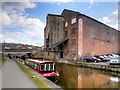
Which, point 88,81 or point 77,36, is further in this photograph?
point 77,36

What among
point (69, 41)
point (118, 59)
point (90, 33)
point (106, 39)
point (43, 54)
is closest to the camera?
point (118, 59)

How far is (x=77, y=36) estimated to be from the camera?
192ft

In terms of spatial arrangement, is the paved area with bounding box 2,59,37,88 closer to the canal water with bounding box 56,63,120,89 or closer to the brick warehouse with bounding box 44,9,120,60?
the canal water with bounding box 56,63,120,89

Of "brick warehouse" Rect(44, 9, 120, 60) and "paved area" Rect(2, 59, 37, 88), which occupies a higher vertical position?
"brick warehouse" Rect(44, 9, 120, 60)

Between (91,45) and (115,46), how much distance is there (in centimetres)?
2011

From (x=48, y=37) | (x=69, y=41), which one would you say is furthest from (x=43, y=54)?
(x=69, y=41)

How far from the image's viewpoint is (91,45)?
60031 millimetres

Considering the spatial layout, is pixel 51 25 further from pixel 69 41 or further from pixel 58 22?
pixel 69 41

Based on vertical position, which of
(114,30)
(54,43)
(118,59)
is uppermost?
(114,30)

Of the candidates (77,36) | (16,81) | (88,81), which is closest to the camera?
(16,81)

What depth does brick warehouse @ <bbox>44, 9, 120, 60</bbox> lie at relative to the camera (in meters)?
57.8

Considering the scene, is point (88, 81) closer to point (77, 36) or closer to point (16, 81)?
point (16, 81)

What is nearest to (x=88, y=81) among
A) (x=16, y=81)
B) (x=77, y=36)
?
(x=16, y=81)

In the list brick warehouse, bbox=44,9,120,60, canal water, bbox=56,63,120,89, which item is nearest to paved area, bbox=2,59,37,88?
canal water, bbox=56,63,120,89
